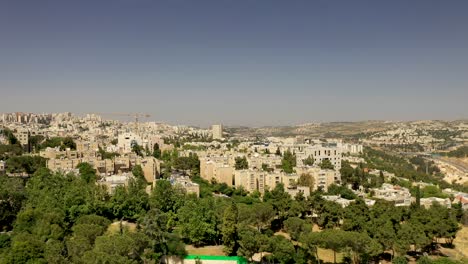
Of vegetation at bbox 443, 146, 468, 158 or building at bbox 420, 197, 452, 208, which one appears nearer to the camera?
building at bbox 420, 197, 452, 208

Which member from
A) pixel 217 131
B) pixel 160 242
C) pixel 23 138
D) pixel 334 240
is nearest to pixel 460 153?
pixel 217 131

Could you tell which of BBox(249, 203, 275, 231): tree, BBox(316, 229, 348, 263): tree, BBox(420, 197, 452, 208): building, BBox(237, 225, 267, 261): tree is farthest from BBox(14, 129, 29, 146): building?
BBox(420, 197, 452, 208): building

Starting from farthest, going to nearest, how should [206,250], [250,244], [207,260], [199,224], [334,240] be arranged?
[199,224]
[206,250]
[207,260]
[250,244]
[334,240]

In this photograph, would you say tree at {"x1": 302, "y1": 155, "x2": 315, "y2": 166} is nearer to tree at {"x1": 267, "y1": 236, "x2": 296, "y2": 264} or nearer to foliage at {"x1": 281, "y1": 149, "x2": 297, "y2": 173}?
foliage at {"x1": 281, "y1": 149, "x2": 297, "y2": 173}

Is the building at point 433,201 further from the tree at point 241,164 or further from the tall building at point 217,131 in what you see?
the tall building at point 217,131

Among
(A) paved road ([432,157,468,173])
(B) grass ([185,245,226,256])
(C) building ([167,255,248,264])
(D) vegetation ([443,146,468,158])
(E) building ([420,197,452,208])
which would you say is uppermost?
(C) building ([167,255,248,264])

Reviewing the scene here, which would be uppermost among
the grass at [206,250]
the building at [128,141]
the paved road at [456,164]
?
the building at [128,141]

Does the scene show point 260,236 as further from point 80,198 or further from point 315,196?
point 80,198

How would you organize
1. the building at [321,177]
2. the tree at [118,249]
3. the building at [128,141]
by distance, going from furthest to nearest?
1. the building at [128,141]
2. the building at [321,177]
3. the tree at [118,249]

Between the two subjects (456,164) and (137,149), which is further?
(456,164)

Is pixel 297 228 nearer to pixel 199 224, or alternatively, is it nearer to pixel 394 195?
pixel 199 224

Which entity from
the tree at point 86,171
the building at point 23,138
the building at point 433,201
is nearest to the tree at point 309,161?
the building at point 433,201

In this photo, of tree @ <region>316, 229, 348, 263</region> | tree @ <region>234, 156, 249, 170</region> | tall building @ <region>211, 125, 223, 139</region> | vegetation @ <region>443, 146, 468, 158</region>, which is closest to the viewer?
tree @ <region>316, 229, 348, 263</region>
